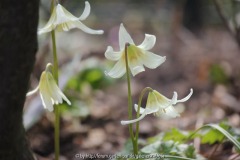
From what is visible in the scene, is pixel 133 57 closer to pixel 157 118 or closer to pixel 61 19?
pixel 61 19

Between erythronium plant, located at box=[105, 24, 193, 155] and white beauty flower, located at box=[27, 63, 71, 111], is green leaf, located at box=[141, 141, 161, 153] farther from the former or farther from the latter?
white beauty flower, located at box=[27, 63, 71, 111]

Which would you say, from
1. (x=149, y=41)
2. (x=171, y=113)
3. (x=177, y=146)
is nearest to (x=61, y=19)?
(x=149, y=41)

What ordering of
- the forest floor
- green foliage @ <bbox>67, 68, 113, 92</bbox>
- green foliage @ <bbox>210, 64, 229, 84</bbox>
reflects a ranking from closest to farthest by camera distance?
the forest floor, green foliage @ <bbox>67, 68, 113, 92</bbox>, green foliage @ <bbox>210, 64, 229, 84</bbox>

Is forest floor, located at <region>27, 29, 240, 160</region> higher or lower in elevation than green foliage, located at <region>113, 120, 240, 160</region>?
lower

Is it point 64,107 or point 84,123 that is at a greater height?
point 64,107

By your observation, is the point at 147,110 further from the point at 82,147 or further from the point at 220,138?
the point at 82,147

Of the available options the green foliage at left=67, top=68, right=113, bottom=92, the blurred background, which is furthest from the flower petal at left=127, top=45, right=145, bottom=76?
the green foliage at left=67, top=68, right=113, bottom=92

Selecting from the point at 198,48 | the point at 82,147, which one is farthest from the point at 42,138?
the point at 198,48

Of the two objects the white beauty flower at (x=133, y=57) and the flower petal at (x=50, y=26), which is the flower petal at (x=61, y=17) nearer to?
A: the flower petal at (x=50, y=26)

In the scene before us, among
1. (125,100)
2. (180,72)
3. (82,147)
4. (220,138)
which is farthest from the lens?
(180,72)

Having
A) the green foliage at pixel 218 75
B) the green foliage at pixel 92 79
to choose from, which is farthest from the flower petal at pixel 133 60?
the green foliage at pixel 218 75

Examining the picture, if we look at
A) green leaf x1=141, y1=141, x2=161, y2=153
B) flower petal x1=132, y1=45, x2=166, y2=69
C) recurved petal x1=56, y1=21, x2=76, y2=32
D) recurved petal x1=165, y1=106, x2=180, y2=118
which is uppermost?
recurved petal x1=56, y1=21, x2=76, y2=32
